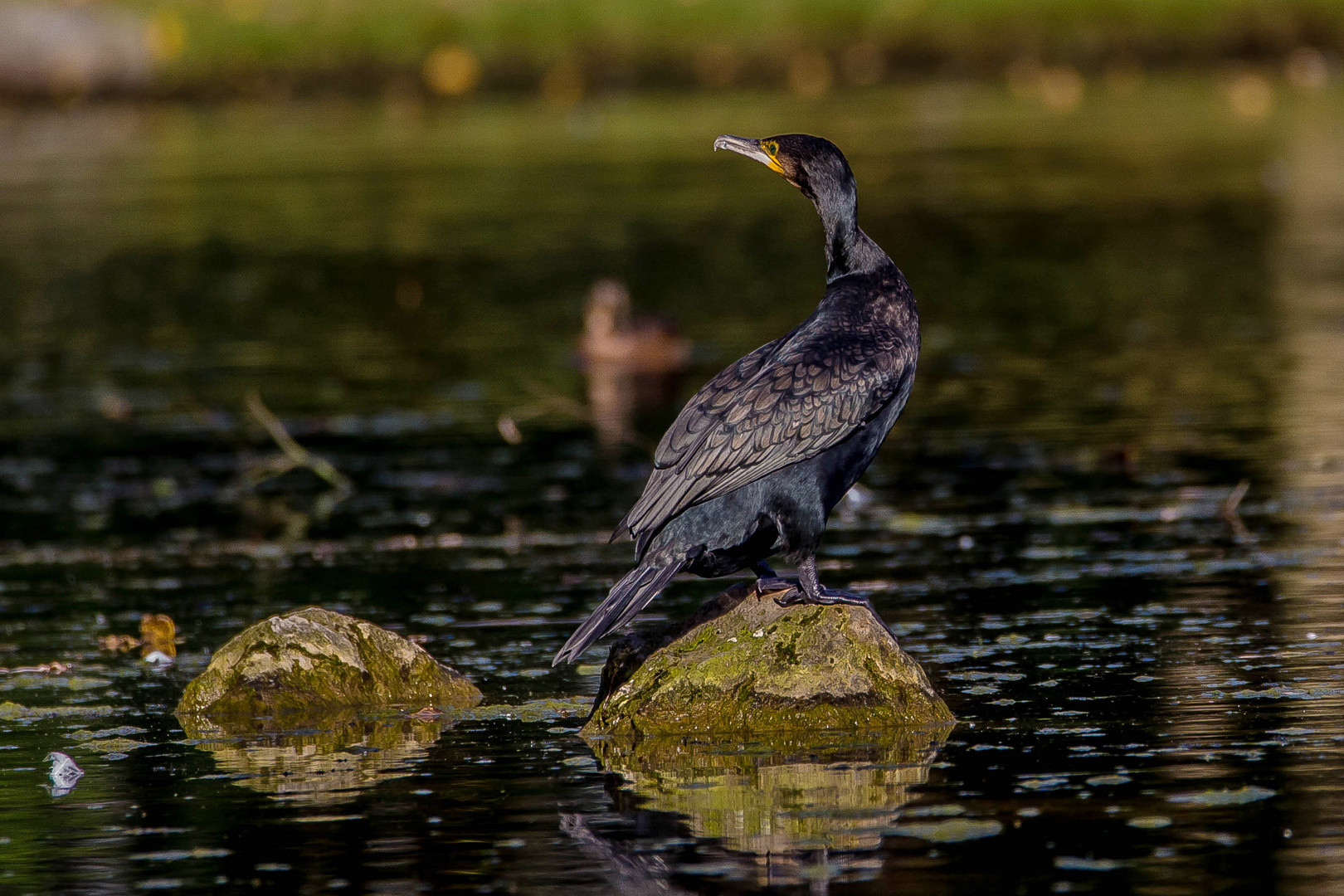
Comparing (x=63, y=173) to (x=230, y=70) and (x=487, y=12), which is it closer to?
(x=230, y=70)

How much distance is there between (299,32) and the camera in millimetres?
50688

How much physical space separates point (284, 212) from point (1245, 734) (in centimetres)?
2483

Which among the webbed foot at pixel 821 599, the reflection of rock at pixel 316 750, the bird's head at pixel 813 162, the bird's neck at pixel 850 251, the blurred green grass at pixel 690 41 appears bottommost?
the reflection of rock at pixel 316 750

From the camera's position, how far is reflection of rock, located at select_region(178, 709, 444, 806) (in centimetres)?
773

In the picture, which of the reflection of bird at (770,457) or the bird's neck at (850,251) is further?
the bird's neck at (850,251)

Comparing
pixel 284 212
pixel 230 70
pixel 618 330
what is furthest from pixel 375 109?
pixel 618 330

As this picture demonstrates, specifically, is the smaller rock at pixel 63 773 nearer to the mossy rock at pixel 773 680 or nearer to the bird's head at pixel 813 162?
the mossy rock at pixel 773 680

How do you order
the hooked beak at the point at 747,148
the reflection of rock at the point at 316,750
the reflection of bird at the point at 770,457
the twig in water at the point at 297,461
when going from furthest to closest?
the twig in water at the point at 297,461 < the hooked beak at the point at 747,148 < the reflection of bird at the point at 770,457 < the reflection of rock at the point at 316,750

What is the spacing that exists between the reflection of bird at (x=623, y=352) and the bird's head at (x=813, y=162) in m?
8.84

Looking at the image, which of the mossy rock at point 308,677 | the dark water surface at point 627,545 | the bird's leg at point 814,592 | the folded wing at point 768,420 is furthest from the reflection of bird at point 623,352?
the bird's leg at point 814,592

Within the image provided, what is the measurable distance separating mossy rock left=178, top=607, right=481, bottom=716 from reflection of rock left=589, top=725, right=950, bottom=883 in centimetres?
103

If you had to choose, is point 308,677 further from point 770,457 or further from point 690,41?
point 690,41

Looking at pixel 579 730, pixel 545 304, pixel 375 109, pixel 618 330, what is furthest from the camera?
pixel 375 109

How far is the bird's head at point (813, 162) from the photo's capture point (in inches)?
347
